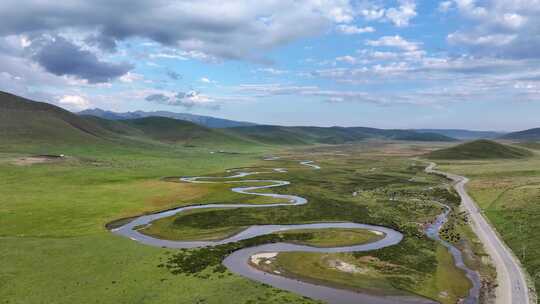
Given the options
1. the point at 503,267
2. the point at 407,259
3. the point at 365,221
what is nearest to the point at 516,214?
the point at 365,221

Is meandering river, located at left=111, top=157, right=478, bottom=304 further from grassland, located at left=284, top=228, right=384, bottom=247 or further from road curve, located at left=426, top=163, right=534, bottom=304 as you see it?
road curve, located at left=426, top=163, right=534, bottom=304

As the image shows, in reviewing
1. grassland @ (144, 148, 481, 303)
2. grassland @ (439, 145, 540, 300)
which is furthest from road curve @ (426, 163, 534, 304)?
grassland @ (144, 148, 481, 303)

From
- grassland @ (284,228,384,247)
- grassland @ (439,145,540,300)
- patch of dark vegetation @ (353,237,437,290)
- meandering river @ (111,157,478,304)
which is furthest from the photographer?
grassland @ (284,228,384,247)

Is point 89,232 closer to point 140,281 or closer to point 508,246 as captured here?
point 140,281

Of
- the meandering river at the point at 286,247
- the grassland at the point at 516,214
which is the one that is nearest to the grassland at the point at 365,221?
the meandering river at the point at 286,247

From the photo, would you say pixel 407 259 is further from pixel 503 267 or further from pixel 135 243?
pixel 135 243

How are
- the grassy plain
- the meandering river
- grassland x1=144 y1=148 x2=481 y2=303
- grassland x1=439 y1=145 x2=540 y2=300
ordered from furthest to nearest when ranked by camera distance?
grassland x1=439 y1=145 x2=540 y2=300 → grassland x1=144 y1=148 x2=481 y2=303 → the meandering river → the grassy plain

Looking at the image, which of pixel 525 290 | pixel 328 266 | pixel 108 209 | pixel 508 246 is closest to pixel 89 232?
pixel 108 209

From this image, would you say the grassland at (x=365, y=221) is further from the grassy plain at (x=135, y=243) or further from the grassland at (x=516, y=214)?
Answer: the grassland at (x=516, y=214)
